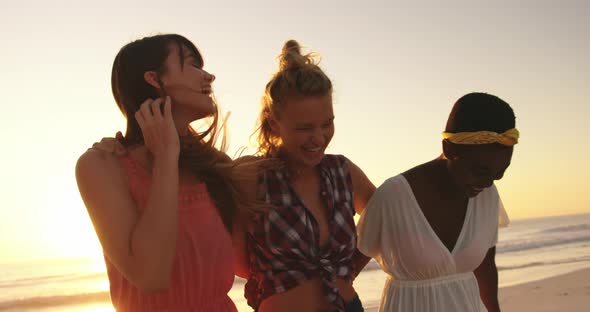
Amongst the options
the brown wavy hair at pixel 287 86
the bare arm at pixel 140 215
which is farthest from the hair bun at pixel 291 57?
the bare arm at pixel 140 215

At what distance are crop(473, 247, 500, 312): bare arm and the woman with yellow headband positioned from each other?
61 millimetres

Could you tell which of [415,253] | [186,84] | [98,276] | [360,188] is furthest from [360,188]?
[98,276]

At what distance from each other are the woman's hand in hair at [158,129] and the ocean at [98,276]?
24.8ft

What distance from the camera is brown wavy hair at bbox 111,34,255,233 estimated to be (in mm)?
3064

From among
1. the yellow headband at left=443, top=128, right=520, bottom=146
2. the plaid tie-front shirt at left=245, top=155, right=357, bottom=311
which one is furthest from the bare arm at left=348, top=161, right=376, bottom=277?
the yellow headband at left=443, top=128, right=520, bottom=146

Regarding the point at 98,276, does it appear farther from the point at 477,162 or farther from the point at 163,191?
the point at 163,191

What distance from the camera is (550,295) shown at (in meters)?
10.8

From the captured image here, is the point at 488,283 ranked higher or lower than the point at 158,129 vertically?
lower

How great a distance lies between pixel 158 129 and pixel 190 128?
1.60 feet

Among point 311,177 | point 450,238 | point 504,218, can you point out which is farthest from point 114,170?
point 504,218

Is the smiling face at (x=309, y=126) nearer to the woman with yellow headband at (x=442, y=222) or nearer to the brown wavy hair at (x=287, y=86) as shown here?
the brown wavy hair at (x=287, y=86)

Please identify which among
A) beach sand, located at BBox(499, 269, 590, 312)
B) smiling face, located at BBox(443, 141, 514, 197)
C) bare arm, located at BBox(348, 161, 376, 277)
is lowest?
beach sand, located at BBox(499, 269, 590, 312)

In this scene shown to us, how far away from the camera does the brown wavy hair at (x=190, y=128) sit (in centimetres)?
306

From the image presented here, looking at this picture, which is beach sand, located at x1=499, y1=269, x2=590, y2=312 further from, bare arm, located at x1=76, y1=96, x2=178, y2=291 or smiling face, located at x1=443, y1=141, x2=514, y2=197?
bare arm, located at x1=76, y1=96, x2=178, y2=291
